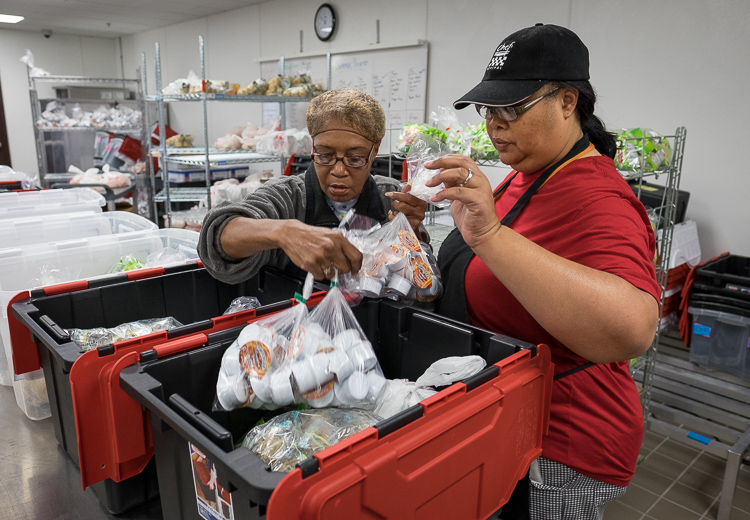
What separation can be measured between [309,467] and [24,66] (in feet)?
35.1

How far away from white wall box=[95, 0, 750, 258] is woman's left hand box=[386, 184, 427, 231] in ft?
8.15

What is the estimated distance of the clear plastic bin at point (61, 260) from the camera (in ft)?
4.81

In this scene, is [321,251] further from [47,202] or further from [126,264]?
[47,202]

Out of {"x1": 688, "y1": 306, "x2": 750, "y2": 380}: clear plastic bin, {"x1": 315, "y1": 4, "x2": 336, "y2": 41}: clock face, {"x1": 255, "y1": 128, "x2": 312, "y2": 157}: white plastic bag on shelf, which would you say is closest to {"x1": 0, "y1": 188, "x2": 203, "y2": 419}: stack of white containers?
{"x1": 255, "y1": 128, "x2": 312, "y2": 157}: white plastic bag on shelf

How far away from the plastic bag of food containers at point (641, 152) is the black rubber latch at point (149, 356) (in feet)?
6.21

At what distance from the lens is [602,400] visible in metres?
1.10

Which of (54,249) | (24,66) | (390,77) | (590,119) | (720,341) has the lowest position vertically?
(720,341)

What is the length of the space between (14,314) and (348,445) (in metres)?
0.95

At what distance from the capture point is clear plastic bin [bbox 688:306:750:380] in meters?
2.85

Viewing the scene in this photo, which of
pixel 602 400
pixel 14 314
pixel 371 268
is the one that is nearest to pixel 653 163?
pixel 602 400

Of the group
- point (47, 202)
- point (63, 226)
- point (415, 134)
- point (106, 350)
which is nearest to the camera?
point (106, 350)

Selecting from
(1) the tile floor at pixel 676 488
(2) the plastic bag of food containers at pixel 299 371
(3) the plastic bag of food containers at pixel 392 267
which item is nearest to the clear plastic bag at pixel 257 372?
(2) the plastic bag of food containers at pixel 299 371

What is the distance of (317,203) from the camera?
1.44 metres

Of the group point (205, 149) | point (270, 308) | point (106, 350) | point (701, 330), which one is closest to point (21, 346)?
point (106, 350)
